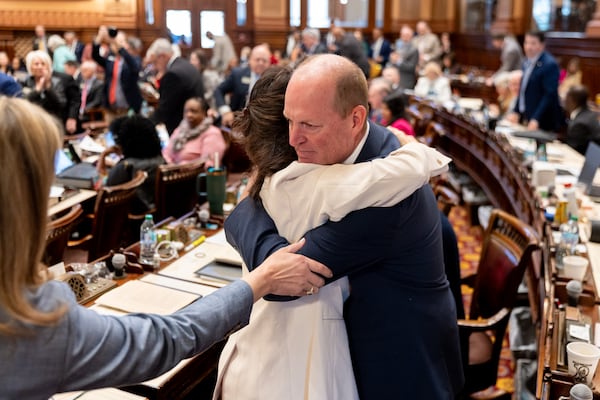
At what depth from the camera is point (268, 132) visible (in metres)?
1.60

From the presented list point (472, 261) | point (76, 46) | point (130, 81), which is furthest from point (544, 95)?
point (76, 46)

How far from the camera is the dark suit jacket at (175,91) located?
230 inches

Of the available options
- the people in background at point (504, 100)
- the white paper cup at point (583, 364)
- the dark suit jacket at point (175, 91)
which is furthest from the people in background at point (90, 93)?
the white paper cup at point (583, 364)

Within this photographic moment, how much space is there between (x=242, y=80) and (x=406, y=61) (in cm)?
542

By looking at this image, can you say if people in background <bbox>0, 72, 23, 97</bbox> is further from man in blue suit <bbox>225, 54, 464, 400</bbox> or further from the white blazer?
the white blazer

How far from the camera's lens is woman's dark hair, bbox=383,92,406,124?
Answer: 16.2 feet

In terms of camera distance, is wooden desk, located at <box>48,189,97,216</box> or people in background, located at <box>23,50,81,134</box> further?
people in background, located at <box>23,50,81,134</box>

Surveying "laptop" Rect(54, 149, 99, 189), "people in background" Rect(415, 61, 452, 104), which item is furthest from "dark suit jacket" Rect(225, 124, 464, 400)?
"people in background" Rect(415, 61, 452, 104)

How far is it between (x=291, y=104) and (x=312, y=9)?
15900 millimetres

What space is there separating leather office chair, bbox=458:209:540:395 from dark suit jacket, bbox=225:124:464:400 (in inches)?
37.1

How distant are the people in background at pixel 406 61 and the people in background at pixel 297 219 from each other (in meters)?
9.34

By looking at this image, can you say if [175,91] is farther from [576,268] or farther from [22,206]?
[22,206]

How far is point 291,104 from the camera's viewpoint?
4.83 feet

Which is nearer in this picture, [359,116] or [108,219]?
[359,116]
